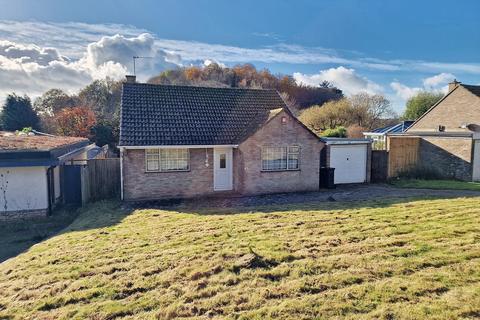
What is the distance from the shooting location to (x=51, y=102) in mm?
46906

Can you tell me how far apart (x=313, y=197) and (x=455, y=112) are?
14971 millimetres

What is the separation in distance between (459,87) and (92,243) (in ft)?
83.6

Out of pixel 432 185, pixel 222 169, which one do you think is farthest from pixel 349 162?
pixel 222 169

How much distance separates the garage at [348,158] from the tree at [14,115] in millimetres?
35342

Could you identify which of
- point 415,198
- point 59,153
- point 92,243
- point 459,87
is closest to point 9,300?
point 92,243

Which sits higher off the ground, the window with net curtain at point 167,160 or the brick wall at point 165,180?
the window with net curtain at point 167,160

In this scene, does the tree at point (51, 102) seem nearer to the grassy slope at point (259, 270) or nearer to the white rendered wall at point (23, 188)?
the white rendered wall at point (23, 188)

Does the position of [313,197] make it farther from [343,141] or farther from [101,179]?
[101,179]

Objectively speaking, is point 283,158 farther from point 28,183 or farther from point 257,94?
point 28,183

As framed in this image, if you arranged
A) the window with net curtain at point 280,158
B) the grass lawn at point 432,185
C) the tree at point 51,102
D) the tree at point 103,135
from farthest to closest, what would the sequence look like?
the tree at point 51,102
the tree at point 103,135
the grass lawn at point 432,185
the window with net curtain at point 280,158

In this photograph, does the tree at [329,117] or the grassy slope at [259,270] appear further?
the tree at [329,117]

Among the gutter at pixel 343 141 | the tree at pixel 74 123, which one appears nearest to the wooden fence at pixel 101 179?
the gutter at pixel 343 141

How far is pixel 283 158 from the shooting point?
17297mm

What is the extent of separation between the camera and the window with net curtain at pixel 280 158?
17.0 meters
